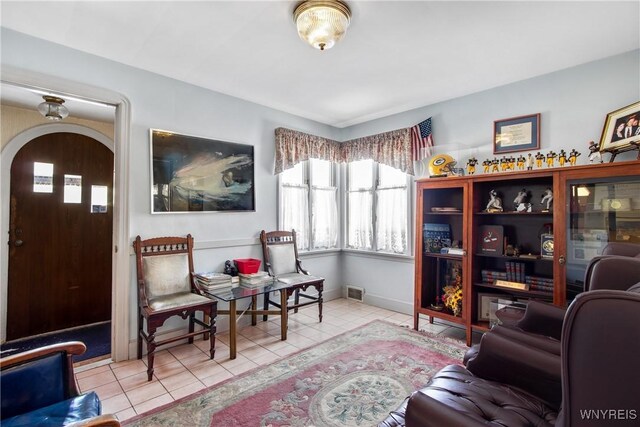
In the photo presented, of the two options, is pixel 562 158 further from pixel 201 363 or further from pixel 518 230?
pixel 201 363

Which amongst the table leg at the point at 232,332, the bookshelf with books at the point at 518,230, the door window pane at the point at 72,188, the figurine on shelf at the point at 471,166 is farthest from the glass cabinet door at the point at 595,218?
the door window pane at the point at 72,188

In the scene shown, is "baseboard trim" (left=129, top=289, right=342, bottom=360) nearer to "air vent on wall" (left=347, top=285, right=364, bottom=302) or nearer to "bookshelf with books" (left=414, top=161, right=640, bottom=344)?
"air vent on wall" (left=347, top=285, right=364, bottom=302)

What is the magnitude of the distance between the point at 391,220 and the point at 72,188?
12.9 feet

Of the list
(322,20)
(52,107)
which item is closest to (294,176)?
(322,20)

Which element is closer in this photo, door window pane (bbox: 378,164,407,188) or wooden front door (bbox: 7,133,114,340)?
wooden front door (bbox: 7,133,114,340)

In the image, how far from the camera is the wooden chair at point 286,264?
3.69m

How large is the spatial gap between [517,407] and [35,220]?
4.53 metres

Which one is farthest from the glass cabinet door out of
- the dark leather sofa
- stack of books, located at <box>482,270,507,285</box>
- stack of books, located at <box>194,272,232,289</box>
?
stack of books, located at <box>194,272,232,289</box>

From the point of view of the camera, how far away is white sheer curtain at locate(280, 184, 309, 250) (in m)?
4.19

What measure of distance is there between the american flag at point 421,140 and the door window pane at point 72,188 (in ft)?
13.3

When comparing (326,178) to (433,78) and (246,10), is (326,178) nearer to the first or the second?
(433,78)

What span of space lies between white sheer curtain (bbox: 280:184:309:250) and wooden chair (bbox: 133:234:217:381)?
137 centimetres

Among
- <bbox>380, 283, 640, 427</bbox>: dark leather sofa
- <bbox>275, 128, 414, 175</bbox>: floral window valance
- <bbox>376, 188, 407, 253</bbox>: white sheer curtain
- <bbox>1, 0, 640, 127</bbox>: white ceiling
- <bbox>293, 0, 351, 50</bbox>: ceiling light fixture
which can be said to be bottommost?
<bbox>380, 283, 640, 427</bbox>: dark leather sofa

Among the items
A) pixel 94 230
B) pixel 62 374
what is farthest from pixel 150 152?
pixel 62 374
